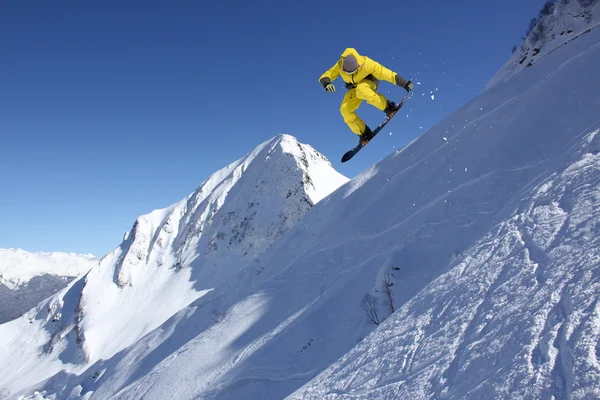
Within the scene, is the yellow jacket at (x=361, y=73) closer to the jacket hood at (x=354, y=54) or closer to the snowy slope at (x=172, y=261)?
the jacket hood at (x=354, y=54)

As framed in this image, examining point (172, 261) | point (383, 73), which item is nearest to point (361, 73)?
point (383, 73)

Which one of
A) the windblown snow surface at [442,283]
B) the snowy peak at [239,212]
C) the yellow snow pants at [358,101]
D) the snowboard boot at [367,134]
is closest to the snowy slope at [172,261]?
the snowy peak at [239,212]

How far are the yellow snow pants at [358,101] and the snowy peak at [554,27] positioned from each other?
2021cm

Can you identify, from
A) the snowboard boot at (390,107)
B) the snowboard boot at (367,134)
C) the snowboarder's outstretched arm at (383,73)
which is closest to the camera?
the snowboarder's outstretched arm at (383,73)

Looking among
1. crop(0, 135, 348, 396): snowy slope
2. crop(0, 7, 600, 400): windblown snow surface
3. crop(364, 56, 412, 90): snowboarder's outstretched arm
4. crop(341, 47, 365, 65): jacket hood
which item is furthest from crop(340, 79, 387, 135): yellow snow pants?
crop(0, 135, 348, 396): snowy slope

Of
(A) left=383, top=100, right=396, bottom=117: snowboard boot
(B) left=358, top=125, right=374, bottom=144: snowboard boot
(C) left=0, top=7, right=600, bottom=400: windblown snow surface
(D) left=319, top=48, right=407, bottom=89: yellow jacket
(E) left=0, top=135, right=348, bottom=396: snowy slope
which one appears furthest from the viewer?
(E) left=0, top=135, right=348, bottom=396: snowy slope

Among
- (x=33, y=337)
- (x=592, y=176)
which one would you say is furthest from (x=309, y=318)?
(x=33, y=337)

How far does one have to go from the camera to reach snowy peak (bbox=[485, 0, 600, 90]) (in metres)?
24.6

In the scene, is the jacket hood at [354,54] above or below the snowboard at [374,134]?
above

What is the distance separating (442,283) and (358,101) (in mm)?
5807

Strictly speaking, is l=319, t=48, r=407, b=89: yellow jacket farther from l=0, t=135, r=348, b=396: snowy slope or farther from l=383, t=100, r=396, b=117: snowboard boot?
l=0, t=135, r=348, b=396: snowy slope

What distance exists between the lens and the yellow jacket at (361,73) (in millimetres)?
8562

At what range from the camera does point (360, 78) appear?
28.8ft

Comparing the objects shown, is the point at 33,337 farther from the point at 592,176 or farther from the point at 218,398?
the point at 592,176
